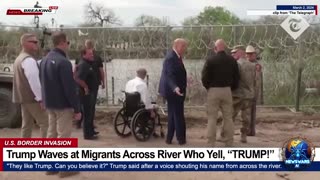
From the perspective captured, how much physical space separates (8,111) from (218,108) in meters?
4.62

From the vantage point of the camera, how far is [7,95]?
970cm

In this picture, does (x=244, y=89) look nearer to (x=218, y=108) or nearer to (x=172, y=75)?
(x=218, y=108)

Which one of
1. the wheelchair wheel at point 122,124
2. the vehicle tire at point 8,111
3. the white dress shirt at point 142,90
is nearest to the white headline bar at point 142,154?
the white dress shirt at point 142,90

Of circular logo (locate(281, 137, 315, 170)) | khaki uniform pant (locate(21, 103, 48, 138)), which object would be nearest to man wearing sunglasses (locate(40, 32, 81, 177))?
khaki uniform pant (locate(21, 103, 48, 138))

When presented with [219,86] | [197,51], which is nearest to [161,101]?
[197,51]

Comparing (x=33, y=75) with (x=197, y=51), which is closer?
(x=33, y=75)

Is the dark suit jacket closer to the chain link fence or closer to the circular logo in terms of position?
the circular logo

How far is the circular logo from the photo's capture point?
5.92 m

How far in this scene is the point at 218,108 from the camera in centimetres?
767

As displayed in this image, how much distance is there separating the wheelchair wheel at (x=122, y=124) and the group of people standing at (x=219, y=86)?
0.96m

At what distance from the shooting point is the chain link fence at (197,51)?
11.1m

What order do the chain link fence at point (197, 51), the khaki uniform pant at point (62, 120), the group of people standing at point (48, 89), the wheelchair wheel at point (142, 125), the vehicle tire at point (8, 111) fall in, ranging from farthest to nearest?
the chain link fence at point (197, 51), the vehicle tire at point (8, 111), the wheelchair wheel at point (142, 125), the khaki uniform pant at point (62, 120), the group of people standing at point (48, 89)

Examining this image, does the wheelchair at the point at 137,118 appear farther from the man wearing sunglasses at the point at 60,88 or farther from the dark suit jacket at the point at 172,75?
the man wearing sunglasses at the point at 60,88

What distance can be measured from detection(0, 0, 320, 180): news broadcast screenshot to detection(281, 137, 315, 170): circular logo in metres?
0.01
